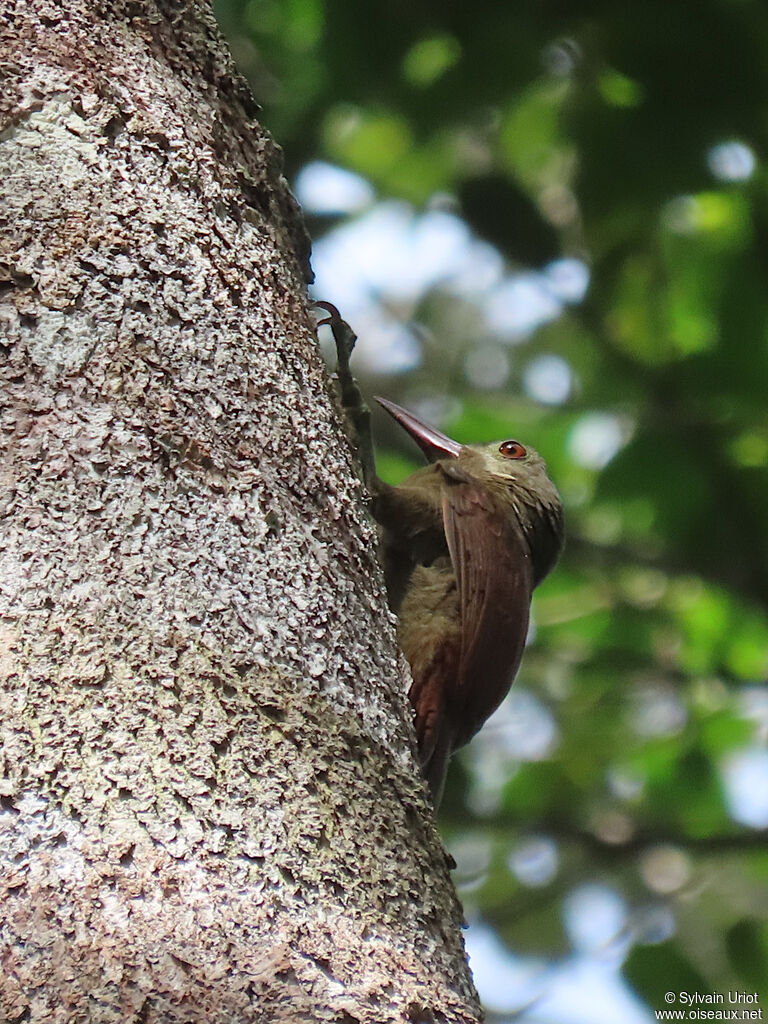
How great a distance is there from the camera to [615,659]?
16.2 ft

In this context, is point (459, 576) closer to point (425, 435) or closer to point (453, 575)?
point (453, 575)

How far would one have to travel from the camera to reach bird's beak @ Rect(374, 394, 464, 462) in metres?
3.57

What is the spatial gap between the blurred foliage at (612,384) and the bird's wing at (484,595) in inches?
34.3

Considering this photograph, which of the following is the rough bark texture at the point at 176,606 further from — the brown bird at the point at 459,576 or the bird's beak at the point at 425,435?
the bird's beak at the point at 425,435

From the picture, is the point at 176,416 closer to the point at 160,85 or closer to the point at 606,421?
the point at 160,85

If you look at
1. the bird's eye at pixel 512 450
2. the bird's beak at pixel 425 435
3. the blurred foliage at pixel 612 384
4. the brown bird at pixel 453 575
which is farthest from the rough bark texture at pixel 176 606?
the bird's eye at pixel 512 450

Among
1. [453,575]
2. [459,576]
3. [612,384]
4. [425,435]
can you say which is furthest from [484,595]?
[612,384]

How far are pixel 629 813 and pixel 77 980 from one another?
448 centimetres

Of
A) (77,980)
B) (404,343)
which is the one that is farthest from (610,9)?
(404,343)

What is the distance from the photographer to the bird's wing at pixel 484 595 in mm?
2654

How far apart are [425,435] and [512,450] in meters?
0.28

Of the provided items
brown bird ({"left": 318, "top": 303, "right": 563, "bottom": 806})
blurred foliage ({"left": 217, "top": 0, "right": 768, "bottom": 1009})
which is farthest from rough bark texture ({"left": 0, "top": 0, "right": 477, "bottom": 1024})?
blurred foliage ({"left": 217, "top": 0, "right": 768, "bottom": 1009})

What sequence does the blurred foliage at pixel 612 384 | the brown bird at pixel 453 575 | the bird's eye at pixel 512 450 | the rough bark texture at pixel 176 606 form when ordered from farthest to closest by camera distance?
the bird's eye at pixel 512 450, the blurred foliage at pixel 612 384, the brown bird at pixel 453 575, the rough bark texture at pixel 176 606

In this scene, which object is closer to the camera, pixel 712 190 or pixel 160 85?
pixel 160 85
